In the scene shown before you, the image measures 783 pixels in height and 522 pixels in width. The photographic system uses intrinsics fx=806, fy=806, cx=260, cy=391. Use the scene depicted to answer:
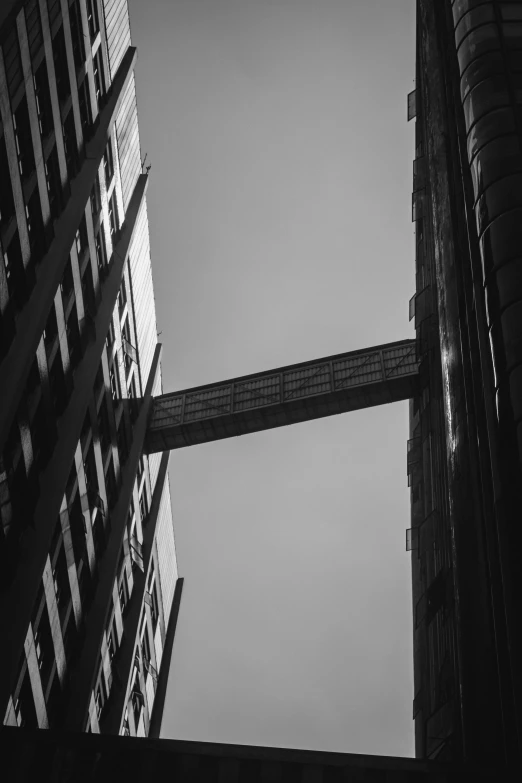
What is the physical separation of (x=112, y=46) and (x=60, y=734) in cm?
3558

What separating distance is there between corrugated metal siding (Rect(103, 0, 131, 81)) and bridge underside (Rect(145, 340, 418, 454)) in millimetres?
19417

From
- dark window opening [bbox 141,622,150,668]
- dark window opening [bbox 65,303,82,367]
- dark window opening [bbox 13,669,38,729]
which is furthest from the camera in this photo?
dark window opening [bbox 141,622,150,668]

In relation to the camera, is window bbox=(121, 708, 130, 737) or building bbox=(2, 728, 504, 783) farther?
window bbox=(121, 708, 130, 737)

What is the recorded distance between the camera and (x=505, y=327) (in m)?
21.5

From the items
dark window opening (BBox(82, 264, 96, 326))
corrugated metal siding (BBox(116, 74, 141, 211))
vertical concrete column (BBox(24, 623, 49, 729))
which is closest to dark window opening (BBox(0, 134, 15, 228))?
dark window opening (BBox(82, 264, 96, 326))

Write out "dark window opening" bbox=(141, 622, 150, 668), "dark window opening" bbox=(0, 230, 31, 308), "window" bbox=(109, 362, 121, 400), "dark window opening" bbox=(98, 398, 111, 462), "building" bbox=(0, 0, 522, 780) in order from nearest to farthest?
"building" bbox=(0, 0, 522, 780) → "dark window opening" bbox=(0, 230, 31, 308) → "dark window opening" bbox=(98, 398, 111, 462) → "window" bbox=(109, 362, 121, 400) → "dark window opening" bbox=(141, 622, 150, 668)

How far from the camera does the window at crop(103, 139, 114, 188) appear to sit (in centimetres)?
4297

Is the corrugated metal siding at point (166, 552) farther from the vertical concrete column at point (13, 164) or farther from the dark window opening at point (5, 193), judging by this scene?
the dark window opening at point (5, 193)

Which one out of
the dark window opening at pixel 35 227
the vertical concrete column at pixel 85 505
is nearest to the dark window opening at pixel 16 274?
the dark window opening at pixel 35 227

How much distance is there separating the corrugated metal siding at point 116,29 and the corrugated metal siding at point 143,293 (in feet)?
28.2

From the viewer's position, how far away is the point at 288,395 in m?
47.4

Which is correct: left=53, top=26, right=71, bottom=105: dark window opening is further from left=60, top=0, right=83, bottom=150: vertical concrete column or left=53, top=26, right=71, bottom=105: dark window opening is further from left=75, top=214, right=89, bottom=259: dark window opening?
left=75, top=214, right=89, bottom=259: dark window opening

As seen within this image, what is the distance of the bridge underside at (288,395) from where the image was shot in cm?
4644

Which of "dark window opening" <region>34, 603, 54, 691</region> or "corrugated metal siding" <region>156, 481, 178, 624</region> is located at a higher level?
"corrugated metal siding" <region>156, 481, 178, 624</region>
